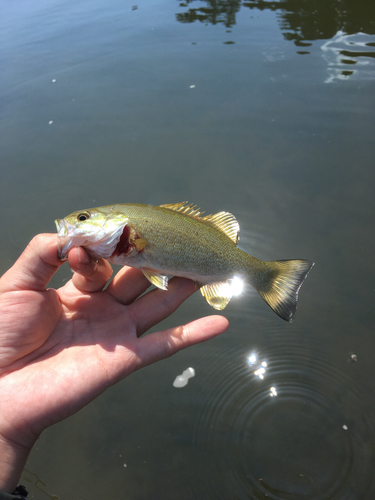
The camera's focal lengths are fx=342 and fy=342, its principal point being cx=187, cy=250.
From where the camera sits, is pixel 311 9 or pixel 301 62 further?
pixel 311 9

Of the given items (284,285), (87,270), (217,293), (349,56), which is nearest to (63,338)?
(87,270)

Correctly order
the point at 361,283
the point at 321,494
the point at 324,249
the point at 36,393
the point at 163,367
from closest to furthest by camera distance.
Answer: the point at 36,393 < the point at 321,494 < the point at 163,367 < the point at 361,283 < the point at 324,249

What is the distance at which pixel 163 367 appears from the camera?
3.80 meters

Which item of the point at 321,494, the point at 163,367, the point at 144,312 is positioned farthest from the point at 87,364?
the point at 321,494

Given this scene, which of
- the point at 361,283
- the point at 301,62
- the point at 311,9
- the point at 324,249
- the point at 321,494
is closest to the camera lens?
the point at 321,494

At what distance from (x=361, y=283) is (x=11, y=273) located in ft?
12.5

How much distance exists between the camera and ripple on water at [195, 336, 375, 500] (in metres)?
2.97

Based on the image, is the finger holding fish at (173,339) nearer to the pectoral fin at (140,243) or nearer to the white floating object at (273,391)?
the pectoral fin at (140,243)

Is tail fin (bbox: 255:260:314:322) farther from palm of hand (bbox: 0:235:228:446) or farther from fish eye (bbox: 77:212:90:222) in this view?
fish eye (bbox: 77:212:90:222)

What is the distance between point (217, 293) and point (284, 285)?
627 millimetres

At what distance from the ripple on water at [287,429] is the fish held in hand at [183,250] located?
3.12 ft

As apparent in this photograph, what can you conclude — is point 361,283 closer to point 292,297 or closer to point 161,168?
point 292,297

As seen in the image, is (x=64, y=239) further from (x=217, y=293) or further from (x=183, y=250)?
(x=217, y=293)

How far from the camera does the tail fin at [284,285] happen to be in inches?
119
